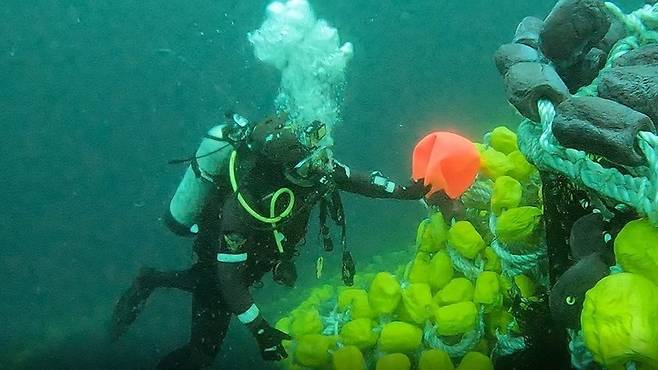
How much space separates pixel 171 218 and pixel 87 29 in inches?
1231

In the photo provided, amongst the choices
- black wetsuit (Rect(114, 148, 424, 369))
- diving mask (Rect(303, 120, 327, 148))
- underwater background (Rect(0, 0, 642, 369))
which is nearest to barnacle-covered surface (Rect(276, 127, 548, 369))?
black wetsuit (Rect(114, 148, 424, 369))

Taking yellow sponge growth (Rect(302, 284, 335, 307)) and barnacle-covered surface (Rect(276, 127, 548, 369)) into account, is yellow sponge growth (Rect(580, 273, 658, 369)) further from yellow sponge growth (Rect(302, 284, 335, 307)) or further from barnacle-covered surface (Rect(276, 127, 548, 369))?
yellow sponge growth (Rect(302, 284, 335, 307))

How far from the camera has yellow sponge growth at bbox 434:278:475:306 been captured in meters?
2.79

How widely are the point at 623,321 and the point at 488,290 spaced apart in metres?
1.24

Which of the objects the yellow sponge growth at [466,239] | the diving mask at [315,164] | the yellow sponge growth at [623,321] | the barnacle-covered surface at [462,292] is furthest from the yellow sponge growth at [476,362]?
the diving mask at [315,164]

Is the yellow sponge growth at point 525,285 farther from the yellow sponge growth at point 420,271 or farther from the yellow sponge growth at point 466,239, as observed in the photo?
the yellow sponge growth at point 420,271

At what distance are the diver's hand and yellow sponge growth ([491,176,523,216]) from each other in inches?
29.9

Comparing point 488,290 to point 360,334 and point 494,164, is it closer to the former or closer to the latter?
point 494,164

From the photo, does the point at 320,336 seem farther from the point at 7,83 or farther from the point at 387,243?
the point at 7,83

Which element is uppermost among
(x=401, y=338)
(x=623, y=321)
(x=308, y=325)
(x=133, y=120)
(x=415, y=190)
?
(x=133, y=120)

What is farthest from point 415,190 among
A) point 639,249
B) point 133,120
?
point 133,120

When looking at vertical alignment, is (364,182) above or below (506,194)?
above

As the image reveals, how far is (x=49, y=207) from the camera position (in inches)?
1020

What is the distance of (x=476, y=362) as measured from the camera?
247 cm
